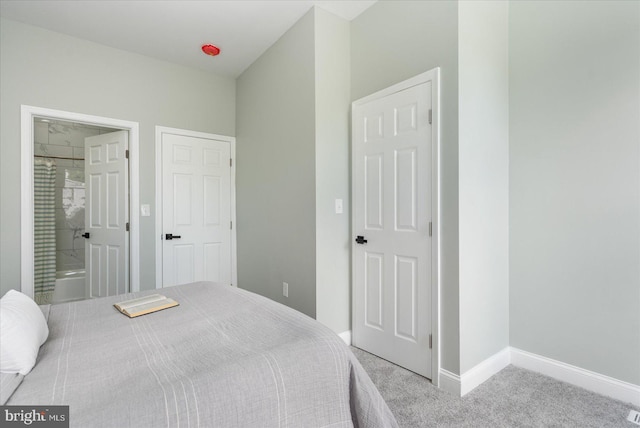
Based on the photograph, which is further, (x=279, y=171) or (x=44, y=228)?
(x=44, y=228)

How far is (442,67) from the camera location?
200 cm

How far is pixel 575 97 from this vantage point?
1995 mm

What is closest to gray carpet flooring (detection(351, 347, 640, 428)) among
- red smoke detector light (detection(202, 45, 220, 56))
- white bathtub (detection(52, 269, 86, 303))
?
red smoke detector light (detection(202, 45, 220, 56))

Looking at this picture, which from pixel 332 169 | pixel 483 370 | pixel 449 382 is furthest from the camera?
pixel 332 169

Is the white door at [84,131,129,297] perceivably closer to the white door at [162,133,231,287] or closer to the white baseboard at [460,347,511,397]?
the white door at [162,133,231,287]

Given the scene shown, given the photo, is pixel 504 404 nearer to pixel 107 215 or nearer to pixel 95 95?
pixel 107 215

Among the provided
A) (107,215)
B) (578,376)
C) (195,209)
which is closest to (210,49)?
(195,209)

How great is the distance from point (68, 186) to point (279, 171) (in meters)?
3.47

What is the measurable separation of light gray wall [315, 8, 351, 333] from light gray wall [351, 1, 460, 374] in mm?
355

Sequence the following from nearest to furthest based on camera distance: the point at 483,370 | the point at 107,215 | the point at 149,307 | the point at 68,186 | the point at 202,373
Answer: the point at 202,373, the point at 149,307, the point at 483,370, the point at 107,215, the point at 68,186

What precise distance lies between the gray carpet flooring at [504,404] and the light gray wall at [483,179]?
20 cm

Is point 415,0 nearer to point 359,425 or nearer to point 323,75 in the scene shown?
point 323,75

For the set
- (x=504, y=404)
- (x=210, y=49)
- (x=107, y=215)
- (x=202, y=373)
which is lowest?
(x=504, y=404)

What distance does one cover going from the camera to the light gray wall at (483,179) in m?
1.95
